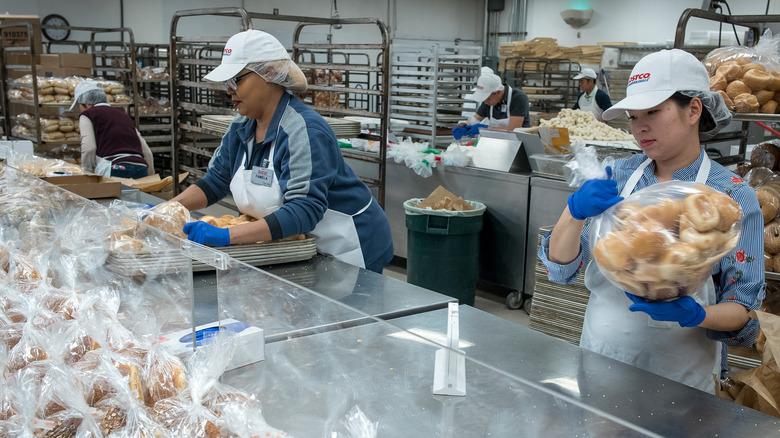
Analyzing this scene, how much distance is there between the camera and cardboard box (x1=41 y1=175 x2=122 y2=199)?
2.78 m

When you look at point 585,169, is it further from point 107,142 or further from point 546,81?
point 546,81

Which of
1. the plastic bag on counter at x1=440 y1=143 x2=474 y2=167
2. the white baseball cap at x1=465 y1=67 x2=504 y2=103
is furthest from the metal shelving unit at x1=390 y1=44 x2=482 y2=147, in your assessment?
the plastic bag on counter at x1=440 y1=143 x2=474 y2=167

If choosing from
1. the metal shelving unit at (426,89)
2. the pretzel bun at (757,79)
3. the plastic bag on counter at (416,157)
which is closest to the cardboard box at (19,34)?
the metal shelving unit at (426,89)

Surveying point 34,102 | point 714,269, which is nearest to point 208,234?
point 714,269

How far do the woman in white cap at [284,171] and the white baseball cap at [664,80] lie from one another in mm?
1013

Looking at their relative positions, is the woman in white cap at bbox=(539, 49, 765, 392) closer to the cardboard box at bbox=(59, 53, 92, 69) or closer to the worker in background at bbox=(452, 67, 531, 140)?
the worker in background at bbox=(452, 67, 531, 140)

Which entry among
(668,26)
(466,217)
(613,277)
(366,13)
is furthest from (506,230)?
(366,13)

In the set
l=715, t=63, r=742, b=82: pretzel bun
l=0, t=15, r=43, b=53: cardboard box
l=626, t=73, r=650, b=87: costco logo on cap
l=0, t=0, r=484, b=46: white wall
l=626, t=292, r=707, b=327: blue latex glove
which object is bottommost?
l=626, t=292, r=707, b=327: blue latex glove

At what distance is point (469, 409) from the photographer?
120cm

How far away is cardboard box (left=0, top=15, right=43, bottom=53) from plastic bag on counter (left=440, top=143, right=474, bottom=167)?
5.39 meters

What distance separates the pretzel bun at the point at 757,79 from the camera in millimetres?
2719

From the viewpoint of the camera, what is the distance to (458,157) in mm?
5277

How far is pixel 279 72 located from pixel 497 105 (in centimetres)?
524

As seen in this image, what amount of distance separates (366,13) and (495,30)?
3078 millimetres
